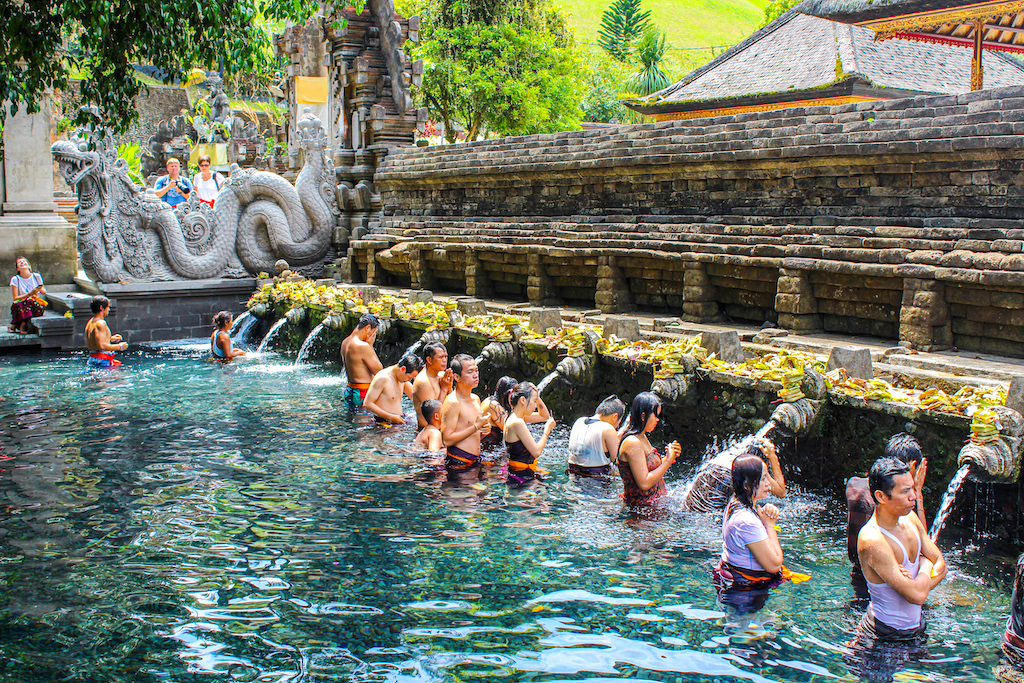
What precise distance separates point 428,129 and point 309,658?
29.9m

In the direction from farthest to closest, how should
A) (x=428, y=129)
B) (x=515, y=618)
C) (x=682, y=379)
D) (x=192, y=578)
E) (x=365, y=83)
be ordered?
1. (x=428, y=129)
2. (x=365, y=83)
3. (x=682, y=379)
4. (x=192, y=578)
5. (x=515, y=618)

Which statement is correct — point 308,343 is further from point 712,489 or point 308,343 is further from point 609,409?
point 712,489

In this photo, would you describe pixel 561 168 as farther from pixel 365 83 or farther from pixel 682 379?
pixel 365 83

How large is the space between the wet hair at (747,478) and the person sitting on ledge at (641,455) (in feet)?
3.98

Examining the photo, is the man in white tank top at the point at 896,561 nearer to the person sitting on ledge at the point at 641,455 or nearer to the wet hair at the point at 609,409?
the person sitting on ledge at the point at 641,455

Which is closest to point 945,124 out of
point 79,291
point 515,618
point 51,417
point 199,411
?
point 515,618

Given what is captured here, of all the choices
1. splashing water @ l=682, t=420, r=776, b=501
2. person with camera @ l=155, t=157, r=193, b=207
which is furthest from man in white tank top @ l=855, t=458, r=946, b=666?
person with camera @ l=155, t=157, r=193, b=207

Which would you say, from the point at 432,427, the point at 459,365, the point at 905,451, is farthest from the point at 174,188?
→ the point at 905,451

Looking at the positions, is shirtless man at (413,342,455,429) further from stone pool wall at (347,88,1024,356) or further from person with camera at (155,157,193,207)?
person with camera at (155,157,193,207)

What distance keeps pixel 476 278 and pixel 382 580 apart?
7679mm

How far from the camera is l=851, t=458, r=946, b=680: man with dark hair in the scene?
13.9 feet

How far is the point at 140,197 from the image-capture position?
1521 centimetres

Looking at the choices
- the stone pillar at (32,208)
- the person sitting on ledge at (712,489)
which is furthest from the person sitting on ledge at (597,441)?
the stone pillar at (32,208)

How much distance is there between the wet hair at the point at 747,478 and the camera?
4883 millimetres
